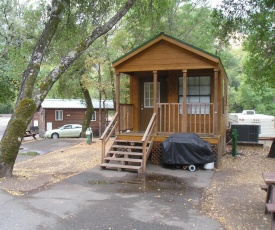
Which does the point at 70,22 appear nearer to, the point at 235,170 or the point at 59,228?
the point at 235,170

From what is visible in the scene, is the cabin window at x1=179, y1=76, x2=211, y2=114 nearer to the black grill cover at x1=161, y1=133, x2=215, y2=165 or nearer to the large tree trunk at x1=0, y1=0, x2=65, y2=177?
the black grill cover at x1=161, y1=133, x2=215, y2=165

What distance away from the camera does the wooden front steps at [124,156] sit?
8.83 metres

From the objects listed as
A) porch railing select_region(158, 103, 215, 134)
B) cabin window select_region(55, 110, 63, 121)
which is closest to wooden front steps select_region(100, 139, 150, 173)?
porch railing select_region(158, 103, 215, 134)

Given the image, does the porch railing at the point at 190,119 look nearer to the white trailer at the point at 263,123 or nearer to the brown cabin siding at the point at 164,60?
the brown cabin siding at the point at 164,60

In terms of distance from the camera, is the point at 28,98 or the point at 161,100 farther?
the point at 161,100

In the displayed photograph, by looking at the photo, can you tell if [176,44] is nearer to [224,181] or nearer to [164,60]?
[164,60]

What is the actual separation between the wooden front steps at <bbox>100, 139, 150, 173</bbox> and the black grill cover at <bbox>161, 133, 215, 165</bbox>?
0.89 m

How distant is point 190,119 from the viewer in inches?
391

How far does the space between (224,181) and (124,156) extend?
3.23 meters

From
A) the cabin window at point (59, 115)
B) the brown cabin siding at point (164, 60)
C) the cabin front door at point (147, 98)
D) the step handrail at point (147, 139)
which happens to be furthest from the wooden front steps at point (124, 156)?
the cabin window at point (59, 115)

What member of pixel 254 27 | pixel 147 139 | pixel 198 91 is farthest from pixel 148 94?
pixel 254 27

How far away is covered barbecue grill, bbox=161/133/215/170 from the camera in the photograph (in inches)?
352

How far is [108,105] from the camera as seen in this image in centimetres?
3022

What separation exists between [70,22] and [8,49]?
794 cm
